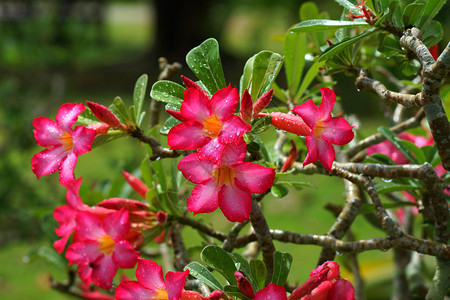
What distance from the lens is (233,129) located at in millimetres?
484

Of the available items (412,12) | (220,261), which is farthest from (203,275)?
(412,12)

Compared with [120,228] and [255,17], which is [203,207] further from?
[255,17]

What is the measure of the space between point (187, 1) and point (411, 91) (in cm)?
849

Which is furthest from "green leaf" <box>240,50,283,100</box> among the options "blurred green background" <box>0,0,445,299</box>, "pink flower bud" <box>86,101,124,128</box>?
"blurred green background" <box>0,0,445,299</box>

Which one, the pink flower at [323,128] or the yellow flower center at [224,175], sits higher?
the pink flower at [323,128]

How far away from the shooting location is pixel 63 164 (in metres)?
0.58

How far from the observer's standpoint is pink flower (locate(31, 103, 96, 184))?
0.57 meters

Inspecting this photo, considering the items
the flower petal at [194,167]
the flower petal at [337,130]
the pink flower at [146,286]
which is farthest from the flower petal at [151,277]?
the flower petal at [337,130]

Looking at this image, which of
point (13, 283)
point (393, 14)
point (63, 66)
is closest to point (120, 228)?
point (393, 14)

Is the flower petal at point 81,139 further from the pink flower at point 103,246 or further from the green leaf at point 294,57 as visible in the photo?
the green leaf at point 294,57

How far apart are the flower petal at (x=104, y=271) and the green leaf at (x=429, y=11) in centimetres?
44

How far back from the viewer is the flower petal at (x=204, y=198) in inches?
20.5

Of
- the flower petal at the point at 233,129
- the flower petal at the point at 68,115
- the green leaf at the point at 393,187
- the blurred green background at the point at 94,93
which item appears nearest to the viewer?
the flower petal at the point at 233,129

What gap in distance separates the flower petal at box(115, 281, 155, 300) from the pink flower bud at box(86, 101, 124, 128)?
16 cm
